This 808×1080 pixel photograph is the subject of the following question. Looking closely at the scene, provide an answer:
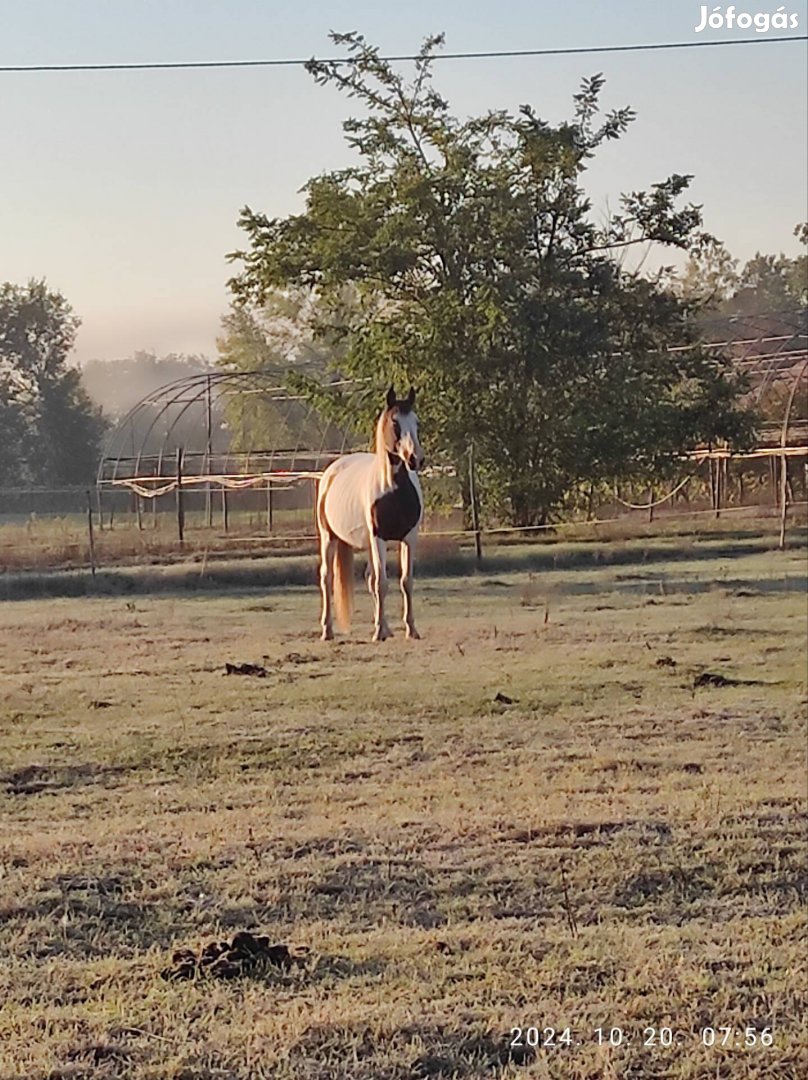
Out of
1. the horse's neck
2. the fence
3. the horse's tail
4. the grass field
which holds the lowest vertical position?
the grass field

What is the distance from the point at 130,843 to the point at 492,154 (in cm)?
270

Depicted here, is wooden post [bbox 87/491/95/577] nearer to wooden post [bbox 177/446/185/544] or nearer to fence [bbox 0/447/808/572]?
fence [bbox 0/447/808/572]

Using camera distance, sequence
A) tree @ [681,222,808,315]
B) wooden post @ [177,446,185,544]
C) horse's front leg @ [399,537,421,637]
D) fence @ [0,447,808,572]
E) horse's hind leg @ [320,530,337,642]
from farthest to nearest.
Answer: tree @ [681,222,808,315] → wooden post @ [177,446,185,544] → fence @ [0,447,808,572] → horse's hind leg @ [320,530,337,642] → horse's front leg @ [399,537,421,637]

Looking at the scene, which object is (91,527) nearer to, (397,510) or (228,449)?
(228,449)

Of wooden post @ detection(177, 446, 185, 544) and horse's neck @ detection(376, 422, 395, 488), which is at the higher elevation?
horse's neck @ detection(376, 422, 395, 488)

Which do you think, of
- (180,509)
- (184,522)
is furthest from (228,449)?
(180,509)

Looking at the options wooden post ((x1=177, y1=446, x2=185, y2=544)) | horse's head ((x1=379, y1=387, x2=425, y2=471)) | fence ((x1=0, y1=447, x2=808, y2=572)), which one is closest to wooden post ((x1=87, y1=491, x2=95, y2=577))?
fence ((x1=0, y1=447, x2=808, y2=572))

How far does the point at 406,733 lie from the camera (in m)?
7.85

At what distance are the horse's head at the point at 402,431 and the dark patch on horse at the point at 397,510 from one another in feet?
0.81

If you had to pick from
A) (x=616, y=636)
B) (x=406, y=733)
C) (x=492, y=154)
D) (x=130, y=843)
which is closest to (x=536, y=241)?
(x=492, y=154)

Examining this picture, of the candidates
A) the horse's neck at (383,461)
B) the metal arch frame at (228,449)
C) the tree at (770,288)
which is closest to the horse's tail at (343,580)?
the metal arch frame at (228,449)

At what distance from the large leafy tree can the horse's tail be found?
120 cm

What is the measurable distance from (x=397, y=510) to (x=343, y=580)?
1.37 m

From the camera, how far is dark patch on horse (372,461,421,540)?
4.70m
